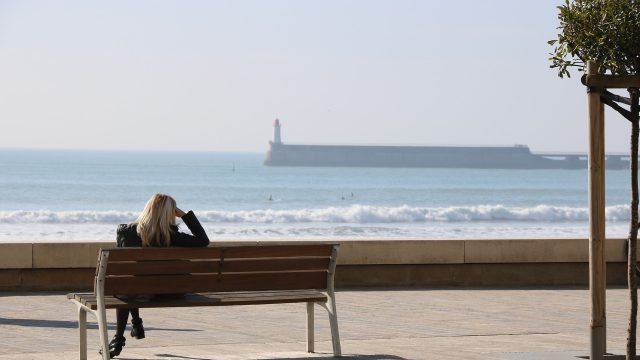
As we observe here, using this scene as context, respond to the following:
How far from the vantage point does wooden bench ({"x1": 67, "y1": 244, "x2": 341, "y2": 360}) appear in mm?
6926

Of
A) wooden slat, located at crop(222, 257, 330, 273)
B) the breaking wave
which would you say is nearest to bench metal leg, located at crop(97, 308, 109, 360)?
wooden slat, located at crop(222, 257, 330, 273)

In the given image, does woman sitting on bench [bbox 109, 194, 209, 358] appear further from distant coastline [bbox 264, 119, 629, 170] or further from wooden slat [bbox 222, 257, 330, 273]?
distant coastline [bbox 264, 119, 629, 170]

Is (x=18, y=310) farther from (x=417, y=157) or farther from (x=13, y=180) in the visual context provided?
(x=417, y=157)

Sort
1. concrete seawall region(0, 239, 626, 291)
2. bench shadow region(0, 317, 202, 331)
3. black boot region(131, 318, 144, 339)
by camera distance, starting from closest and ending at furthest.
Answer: black boot region(131, 318, 144, 339)
bench shadow region(0, 317, 202, 331)
concrete seawall region(0, 239, 626, 291)

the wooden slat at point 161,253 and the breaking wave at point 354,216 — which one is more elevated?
the wooden slat at point 161,253

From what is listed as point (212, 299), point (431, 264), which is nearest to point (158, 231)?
point (212, 299)

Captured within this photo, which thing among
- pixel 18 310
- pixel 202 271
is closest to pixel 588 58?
pixel 202 271

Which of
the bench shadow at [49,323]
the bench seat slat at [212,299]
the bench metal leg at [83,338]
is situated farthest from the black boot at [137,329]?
the bench shadow at [49,323]

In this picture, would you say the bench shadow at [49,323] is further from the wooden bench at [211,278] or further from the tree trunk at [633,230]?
the tree trunk at [633,230]

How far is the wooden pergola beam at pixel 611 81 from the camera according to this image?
6.66 metres

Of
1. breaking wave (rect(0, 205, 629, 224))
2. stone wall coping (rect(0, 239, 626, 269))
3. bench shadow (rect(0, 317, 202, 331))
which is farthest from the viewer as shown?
breaking wave (rect(0, 205, 629, 224))

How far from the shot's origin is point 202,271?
722 centimetres

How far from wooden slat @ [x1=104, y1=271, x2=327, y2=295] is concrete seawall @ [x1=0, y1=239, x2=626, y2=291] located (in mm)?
3774

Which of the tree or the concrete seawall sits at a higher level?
the tree
